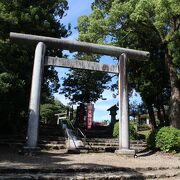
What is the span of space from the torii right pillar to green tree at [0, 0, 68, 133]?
5.10 meters

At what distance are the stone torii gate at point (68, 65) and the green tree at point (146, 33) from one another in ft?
7.43

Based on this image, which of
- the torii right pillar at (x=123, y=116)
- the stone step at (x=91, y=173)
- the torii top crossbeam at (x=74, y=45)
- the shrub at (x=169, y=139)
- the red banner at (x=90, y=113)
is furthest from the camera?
the red banner at (x=90, y=113)

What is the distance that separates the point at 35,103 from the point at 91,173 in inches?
208

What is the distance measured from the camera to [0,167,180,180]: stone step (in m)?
8.66

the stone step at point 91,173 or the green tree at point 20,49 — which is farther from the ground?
the green tree at point 20,49

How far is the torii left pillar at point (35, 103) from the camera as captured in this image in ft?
44.6

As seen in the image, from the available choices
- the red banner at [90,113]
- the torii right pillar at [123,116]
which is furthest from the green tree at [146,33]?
the red banner at [90,113]

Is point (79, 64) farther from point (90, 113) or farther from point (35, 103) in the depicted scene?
point (90, 113)

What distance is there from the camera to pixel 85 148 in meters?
15.2

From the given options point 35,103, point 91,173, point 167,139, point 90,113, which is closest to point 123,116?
point 167,139

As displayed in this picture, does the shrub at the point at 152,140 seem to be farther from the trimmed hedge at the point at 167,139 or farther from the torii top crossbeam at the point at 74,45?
the torii top crossbeam at the point at 74,45

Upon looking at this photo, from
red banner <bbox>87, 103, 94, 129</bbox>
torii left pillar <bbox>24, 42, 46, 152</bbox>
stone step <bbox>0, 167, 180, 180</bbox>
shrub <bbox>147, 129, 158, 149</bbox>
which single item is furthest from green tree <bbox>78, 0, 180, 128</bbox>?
stone step <bbox>0, 167, 180, 180</bbox>

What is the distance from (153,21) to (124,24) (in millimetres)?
1681

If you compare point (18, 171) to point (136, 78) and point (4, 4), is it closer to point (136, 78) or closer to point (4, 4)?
point (4, 4)
